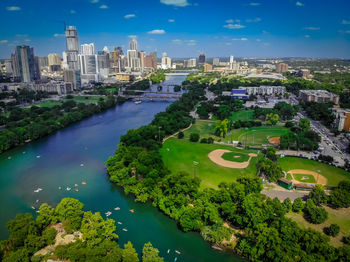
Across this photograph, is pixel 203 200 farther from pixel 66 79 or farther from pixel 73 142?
pixel 66 79

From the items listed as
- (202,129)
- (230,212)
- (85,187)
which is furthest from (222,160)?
(85,187)

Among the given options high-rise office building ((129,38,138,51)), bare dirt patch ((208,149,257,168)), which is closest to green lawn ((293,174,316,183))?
bare dirt patch ((208,149,257,168))

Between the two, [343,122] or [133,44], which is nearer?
[343,122]

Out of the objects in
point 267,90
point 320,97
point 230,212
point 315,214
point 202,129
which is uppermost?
point 267,90

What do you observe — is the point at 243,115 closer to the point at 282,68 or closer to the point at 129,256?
the point at 129,256

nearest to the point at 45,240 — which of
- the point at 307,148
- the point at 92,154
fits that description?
the point at 92,154

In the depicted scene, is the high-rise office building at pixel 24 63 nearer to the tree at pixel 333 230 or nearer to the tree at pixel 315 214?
the tree at pixel 315 214

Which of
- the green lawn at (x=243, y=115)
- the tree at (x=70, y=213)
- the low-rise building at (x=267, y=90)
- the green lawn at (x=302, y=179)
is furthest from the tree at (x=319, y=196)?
the low-rise building at (x=267, y=90)
